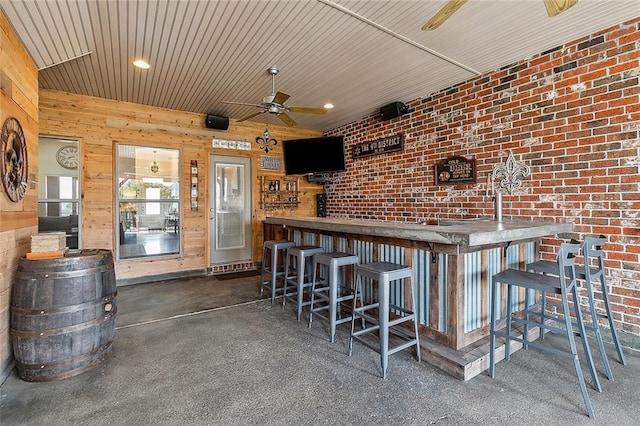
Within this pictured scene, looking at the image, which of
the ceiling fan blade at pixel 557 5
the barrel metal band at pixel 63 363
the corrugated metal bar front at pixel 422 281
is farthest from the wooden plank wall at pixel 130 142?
Result: the ceiling fan blade at pixel 557 5

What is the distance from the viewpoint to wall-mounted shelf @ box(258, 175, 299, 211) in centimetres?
595

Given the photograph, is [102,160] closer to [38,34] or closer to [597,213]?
[38,34]

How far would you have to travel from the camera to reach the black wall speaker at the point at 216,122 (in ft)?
17.1

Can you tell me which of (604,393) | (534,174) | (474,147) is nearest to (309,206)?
(474,147)

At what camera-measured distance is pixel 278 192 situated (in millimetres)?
6129

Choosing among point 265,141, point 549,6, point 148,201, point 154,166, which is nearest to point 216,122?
point 265,141

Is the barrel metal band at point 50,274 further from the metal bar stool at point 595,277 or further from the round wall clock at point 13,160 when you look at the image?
the metal bar stool at point 595,277

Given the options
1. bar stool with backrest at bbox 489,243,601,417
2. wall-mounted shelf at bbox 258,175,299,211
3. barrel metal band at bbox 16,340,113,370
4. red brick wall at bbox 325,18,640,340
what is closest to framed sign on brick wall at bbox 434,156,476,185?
red brick wall at bbox 325,18,640,340

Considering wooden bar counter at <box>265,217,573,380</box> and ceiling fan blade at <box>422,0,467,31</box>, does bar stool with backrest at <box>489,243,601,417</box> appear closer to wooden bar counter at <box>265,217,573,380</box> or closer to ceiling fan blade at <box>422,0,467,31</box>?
wooden bar counter at <box>265,217,573,380</box>

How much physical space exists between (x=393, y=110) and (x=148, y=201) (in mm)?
4117

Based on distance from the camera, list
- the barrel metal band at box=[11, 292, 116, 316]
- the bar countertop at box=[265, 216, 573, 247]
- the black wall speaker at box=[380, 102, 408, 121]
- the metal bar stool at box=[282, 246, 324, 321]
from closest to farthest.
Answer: the bar countertop at box=[265, 216, 573, 247], the barrel metal band at box=[11, 292, 116, 316], the metal bar stool at box=[282, 246, 324, 321], the black wall speaker at box=[380, 102, 408, 121]

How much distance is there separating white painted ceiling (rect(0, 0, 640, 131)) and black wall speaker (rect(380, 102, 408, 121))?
0.25 meters

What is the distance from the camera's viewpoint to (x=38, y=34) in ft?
8.16

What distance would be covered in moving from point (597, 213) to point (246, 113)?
4864 mm
